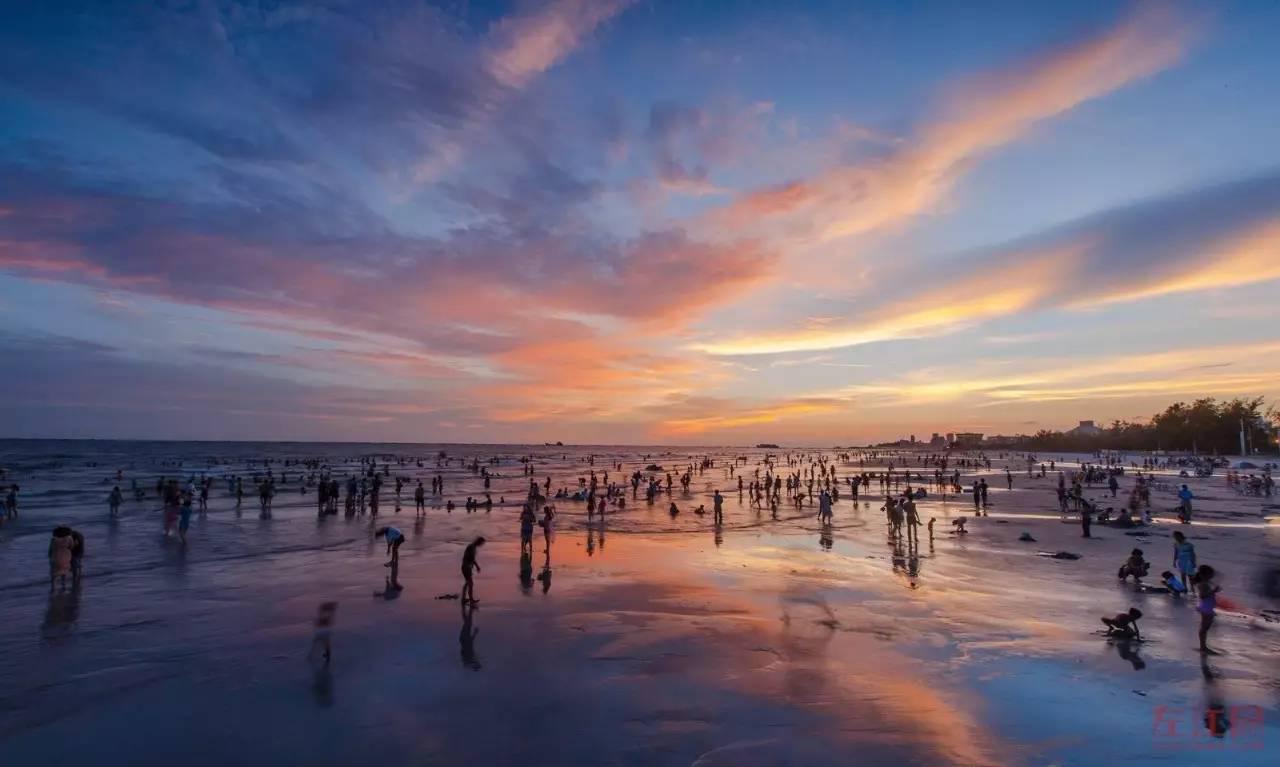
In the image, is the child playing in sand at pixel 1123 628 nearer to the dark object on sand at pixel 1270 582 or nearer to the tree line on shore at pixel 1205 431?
the dark object on sand at pixel 1270 582

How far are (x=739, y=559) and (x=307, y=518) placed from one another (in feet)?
88.4

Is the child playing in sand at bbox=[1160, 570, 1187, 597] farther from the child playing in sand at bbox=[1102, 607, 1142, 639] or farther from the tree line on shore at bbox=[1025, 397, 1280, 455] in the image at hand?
the tree line on shore at bbox=[1025, 397, 1280, 455]

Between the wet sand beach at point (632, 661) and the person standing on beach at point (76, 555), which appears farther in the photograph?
the person standing on beach at point (76, 555)

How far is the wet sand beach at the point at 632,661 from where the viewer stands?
9266mm

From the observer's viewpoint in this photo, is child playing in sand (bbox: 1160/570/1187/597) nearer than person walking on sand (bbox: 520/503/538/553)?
Yes

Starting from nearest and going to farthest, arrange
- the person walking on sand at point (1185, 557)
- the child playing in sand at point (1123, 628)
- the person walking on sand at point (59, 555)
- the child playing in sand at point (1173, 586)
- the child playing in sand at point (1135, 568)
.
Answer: the child playing in sand at point (1123, 628) < the person walking on sand at point (1185, 557) < the child playing in sand at point (1173, 586) < the person walking on sand at point (59, 555) < the child playing in sand at point (1135, 568)

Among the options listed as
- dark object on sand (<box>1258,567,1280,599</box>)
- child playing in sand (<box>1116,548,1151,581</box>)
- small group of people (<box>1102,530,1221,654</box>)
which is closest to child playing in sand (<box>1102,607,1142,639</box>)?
small group of people (<box>1102,530,1221,654</box>)

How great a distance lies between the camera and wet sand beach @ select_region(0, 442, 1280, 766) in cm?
927

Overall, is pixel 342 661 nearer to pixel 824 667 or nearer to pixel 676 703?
pixel 676 703

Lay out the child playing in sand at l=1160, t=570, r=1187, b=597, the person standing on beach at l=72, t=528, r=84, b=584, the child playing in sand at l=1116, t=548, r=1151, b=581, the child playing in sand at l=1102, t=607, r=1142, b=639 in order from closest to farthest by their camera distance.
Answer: the child playing in sand at l=1102, t=607, r=1142, b=639 < the child playing in sand at l=1160, t=570, r=1187, b=597 < the child playing in sand at l=1116, t=548, r=1151, b=581 < the person standing on beach at l=72, t=528, r=84, b=584

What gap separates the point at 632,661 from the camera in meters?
12.9

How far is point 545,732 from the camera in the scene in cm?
958

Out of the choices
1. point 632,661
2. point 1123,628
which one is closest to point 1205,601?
point 1123,628

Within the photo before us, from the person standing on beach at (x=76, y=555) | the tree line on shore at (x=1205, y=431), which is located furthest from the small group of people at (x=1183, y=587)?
the tree line on shore at (x=1205, y=431)
